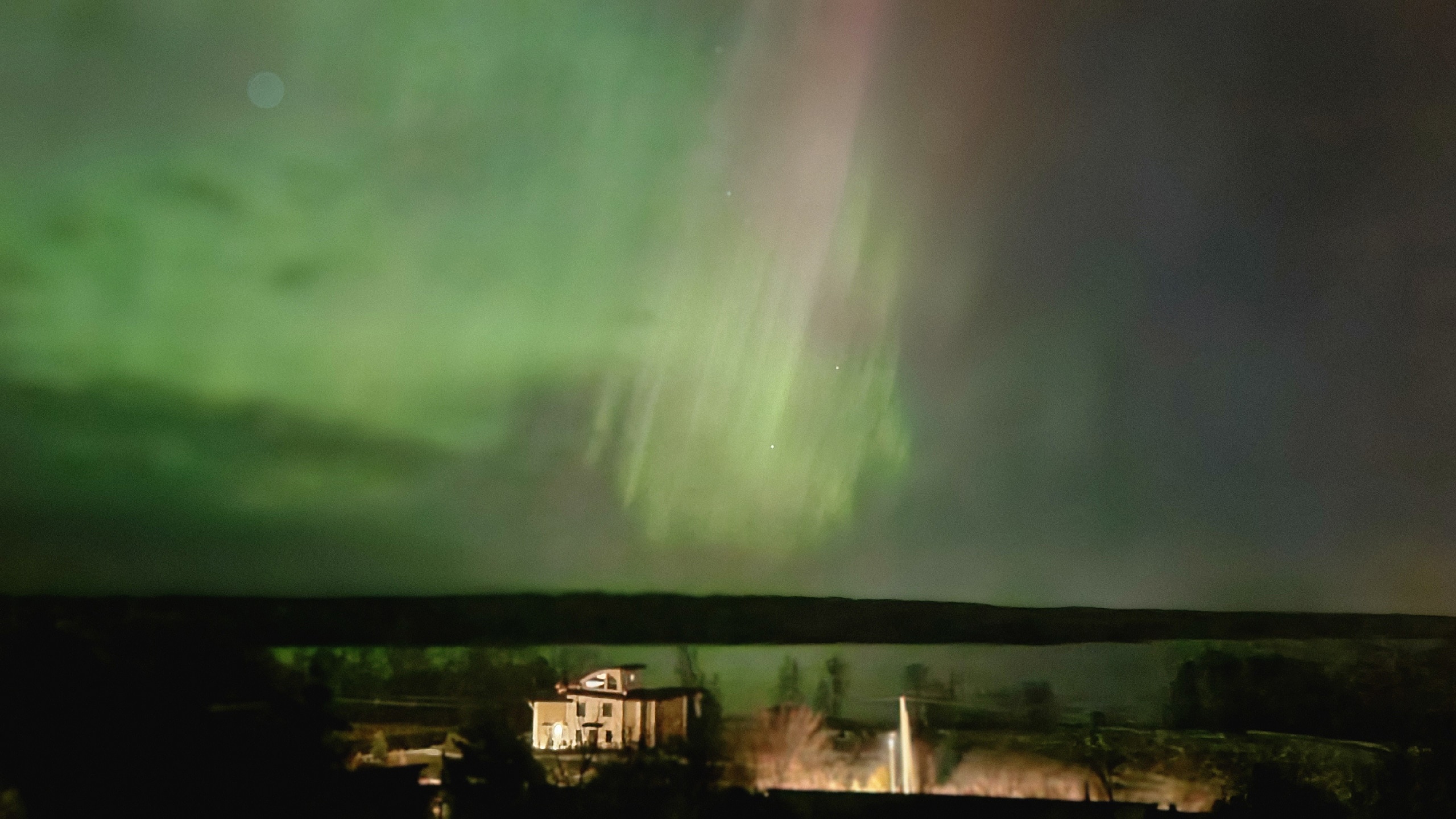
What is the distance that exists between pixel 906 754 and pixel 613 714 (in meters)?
1.57

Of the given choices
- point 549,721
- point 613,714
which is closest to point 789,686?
point 613,714

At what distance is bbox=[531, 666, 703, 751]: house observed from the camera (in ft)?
15.9

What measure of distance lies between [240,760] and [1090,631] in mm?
4643

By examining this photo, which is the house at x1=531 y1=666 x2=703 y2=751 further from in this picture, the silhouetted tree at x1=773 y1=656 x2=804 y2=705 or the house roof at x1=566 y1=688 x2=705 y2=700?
the silhouetted tree at x1=773 y1=656 x2=804 y2=705

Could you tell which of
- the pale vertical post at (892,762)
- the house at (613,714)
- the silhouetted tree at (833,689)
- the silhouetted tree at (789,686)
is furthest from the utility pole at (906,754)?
the house at (613,714)

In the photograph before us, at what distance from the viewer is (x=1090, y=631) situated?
17.6 feet

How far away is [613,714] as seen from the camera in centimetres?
489

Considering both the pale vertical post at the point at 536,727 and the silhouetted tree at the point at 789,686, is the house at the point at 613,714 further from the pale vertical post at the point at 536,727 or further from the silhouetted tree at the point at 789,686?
the silhouetted tree at the point at 789,686

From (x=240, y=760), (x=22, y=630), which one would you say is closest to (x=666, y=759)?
(x=240, y=760)

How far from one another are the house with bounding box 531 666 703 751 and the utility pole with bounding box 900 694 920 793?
3.56ft

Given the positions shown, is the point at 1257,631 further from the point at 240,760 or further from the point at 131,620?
the point at 131,620

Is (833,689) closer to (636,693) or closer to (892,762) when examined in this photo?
(892,762)

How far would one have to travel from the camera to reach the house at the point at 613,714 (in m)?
4.83

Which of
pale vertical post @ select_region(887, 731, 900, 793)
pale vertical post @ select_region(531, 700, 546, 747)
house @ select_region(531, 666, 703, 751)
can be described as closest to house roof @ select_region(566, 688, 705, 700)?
house @ select_region(531, 666, 703, 751)
